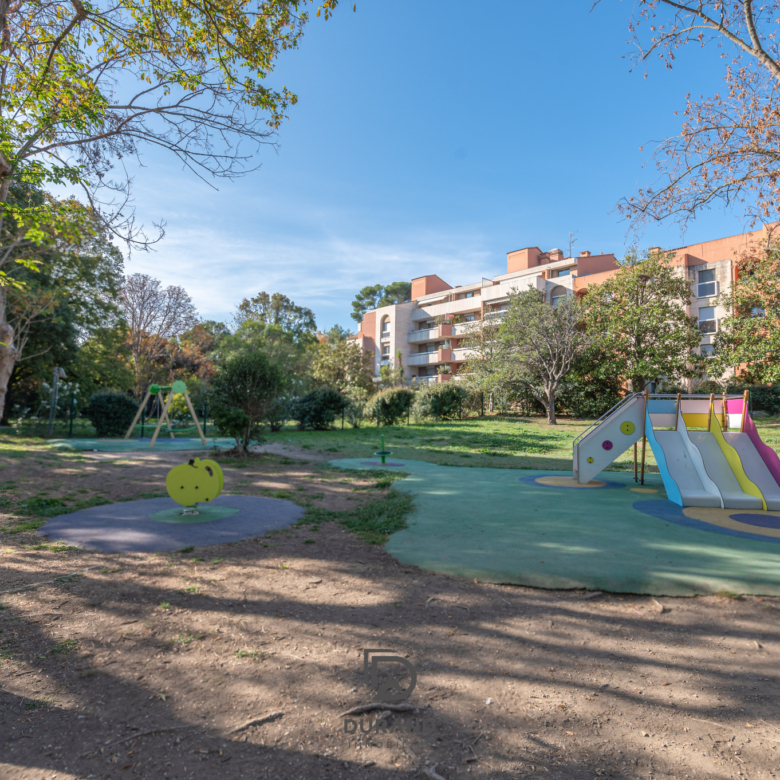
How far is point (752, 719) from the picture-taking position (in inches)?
96.3

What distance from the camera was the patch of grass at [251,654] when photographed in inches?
120

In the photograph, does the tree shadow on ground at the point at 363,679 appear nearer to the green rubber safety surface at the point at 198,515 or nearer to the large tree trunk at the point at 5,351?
the green rubber safety surface at the point at 198,515

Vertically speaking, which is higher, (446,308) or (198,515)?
(446,308)

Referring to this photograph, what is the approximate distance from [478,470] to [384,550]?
6.05 m

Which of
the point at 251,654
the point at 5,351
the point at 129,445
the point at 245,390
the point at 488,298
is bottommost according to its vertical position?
the point at 251,654

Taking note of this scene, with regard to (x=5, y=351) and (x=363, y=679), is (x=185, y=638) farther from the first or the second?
(x=5, y=351)

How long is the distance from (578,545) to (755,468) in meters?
5.00

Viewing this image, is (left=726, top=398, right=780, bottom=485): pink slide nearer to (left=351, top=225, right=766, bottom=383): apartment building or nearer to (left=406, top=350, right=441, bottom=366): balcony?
(left=351, top=225, right=766, bottom=383): apartment building

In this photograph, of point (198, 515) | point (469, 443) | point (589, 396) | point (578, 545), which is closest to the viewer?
point (578, 545)

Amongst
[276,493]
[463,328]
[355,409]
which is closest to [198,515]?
[276,493]

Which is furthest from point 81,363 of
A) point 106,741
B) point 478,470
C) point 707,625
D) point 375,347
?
point 375,347

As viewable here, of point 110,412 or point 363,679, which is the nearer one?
point 363,679

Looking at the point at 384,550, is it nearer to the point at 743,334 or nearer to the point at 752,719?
the point at 752,719

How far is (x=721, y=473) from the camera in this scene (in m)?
7.84
